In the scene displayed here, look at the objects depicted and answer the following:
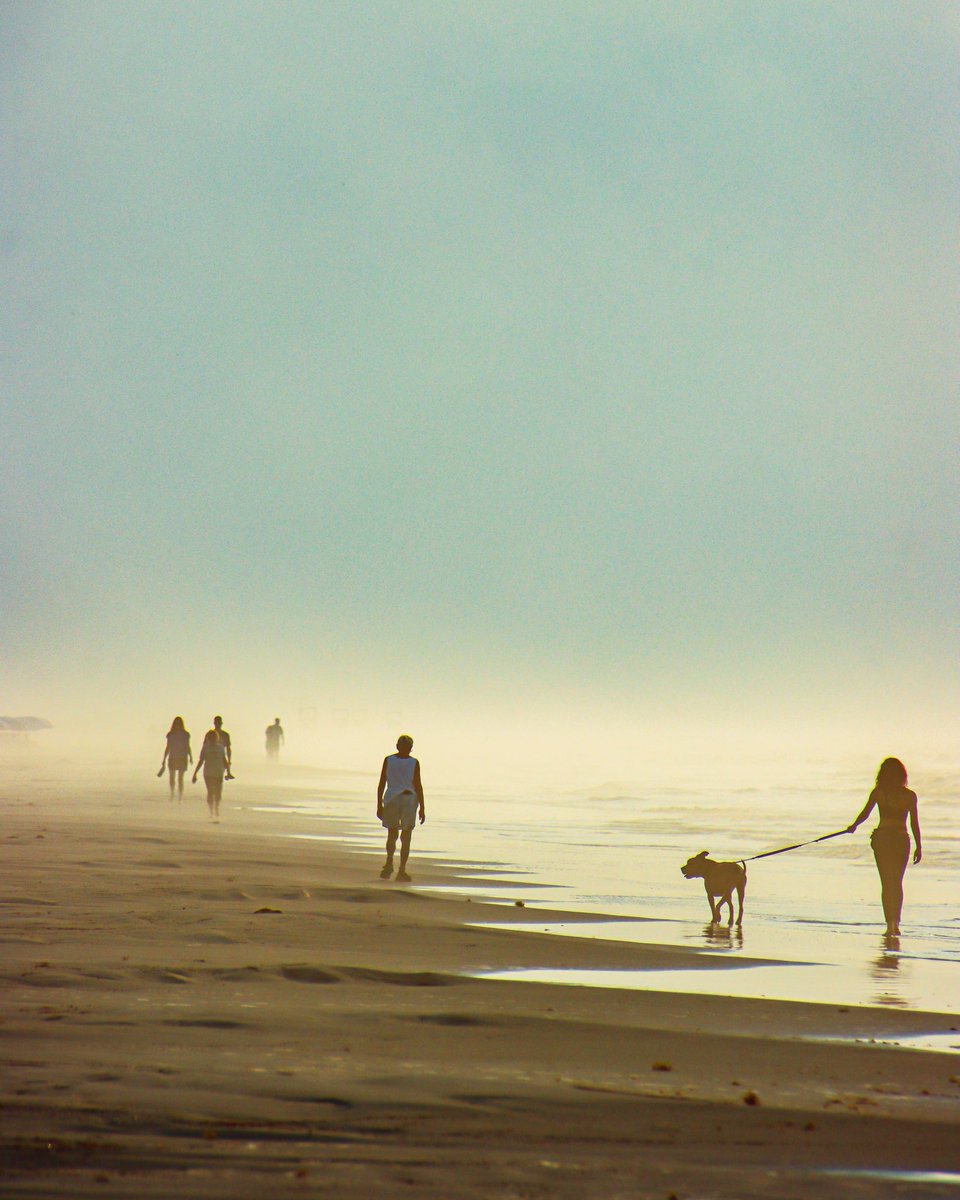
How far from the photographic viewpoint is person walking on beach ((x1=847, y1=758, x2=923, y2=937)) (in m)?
13.4

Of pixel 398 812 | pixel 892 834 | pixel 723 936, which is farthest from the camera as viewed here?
pixel 398 812

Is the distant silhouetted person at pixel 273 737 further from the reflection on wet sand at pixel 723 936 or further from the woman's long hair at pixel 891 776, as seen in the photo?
the reflection on wet sand at pixel 723 936

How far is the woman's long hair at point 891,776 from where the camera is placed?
14242 millimetres

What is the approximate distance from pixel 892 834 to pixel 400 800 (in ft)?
20.0

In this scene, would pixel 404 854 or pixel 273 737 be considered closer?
pixel 404 854

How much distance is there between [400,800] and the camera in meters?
16.8

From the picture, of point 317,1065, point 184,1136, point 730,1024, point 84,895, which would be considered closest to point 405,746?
point 84,895

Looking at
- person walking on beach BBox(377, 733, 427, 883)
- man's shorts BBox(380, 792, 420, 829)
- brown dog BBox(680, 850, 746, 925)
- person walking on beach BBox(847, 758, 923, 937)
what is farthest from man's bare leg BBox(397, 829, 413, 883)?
person walking on beach BBox(847, 758, 923, 937)

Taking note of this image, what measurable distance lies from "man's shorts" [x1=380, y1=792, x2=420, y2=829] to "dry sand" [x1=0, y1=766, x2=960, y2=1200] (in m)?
5.50

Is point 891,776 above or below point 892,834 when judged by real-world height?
above

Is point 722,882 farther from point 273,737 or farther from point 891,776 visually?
point 273,737

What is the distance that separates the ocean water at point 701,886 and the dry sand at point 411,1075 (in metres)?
0.80

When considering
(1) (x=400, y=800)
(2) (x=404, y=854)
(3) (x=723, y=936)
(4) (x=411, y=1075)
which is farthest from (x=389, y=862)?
(4) (x=411, y=1075)

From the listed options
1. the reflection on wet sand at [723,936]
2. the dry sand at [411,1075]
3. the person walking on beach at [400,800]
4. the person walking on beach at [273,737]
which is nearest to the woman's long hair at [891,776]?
the reflection on wet sand at [723,936]
